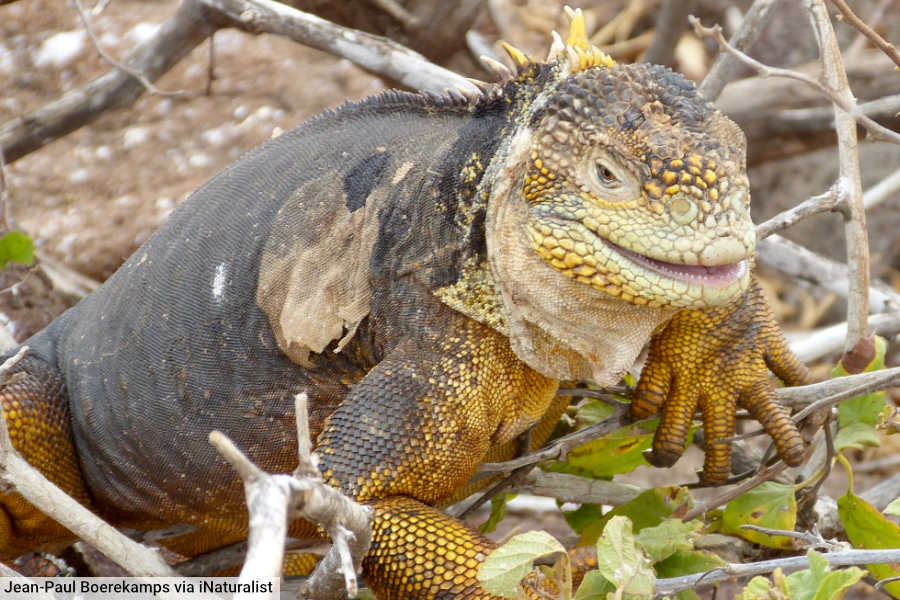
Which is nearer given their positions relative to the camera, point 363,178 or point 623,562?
point 623,562

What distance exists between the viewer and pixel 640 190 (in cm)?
284

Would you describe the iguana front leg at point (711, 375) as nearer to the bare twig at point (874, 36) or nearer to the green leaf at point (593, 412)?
the green leaf at point (593, 412)

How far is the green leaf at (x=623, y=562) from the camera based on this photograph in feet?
8.74

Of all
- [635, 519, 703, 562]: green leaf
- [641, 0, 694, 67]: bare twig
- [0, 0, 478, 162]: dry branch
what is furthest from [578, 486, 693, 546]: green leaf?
[641, 0, 694, 67]: bare twig

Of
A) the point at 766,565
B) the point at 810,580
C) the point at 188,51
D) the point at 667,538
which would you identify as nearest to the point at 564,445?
the point at 667,538

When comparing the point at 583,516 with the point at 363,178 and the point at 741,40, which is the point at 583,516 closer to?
the point at 363,178

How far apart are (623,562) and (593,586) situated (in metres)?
0.25

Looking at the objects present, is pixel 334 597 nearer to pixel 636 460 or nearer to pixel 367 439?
pixel 367 439

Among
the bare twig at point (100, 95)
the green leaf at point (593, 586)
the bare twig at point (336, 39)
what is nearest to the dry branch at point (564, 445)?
the green leaf at point (593, 586)

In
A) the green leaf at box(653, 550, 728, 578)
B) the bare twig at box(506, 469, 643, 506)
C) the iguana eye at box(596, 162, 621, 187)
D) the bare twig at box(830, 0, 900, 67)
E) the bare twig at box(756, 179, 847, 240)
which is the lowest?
the bare twig at box(506, 469, 643, 506)

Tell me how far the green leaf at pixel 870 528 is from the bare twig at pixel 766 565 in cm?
59

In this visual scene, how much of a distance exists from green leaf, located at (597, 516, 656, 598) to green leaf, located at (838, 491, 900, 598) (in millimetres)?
873

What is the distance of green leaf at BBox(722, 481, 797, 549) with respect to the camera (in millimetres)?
3408

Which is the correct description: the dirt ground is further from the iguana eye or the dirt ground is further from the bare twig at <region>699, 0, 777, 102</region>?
the iguana eye
